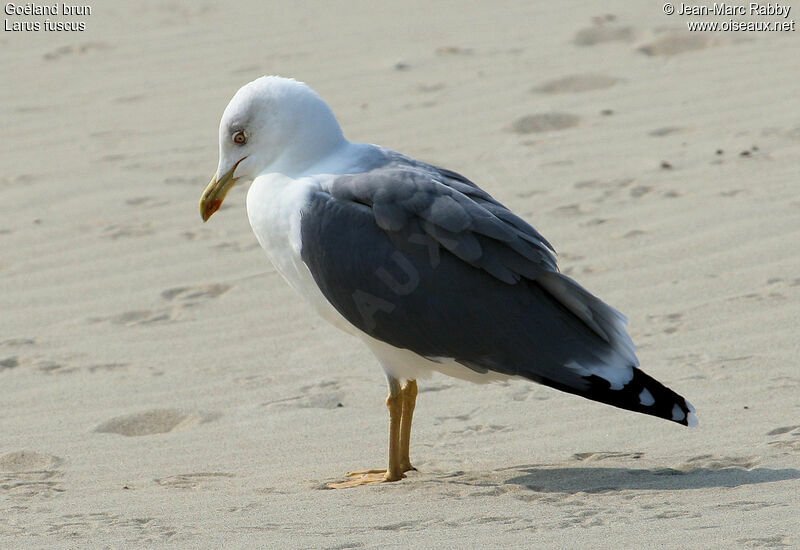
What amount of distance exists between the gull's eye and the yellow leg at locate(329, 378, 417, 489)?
3.52ft

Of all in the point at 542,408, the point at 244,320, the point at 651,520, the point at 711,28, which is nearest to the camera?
the point at 651,520

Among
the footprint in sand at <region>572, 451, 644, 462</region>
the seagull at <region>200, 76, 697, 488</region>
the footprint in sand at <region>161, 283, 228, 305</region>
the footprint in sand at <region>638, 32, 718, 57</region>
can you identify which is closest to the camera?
the seagull at <region>200, 76, 697, 488</region>

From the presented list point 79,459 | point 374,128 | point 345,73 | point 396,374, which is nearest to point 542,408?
point 396,374

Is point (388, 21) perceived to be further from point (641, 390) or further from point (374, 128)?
point (641, 390)

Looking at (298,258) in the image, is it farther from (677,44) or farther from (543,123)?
(677,44)

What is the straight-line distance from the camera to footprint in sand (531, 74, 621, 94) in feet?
29.3

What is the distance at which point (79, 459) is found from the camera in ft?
16.7

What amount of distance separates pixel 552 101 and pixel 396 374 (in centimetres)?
424

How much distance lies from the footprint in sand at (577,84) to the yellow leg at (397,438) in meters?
4.37

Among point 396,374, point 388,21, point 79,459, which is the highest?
point 388,21

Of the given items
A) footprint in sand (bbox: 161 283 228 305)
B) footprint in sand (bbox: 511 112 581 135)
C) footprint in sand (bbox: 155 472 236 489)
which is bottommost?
footprint in sand (bbox: 155 472 236 489)

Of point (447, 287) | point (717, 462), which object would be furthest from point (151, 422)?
point (717, 462)

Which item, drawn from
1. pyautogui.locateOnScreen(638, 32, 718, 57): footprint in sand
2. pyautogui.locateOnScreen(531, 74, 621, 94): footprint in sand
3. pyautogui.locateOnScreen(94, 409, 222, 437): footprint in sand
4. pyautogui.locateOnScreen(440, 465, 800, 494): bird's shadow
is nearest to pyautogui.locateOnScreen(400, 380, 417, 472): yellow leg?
pyautogui.locateOnScreen(440, 465, 800, 494): bird's shadow

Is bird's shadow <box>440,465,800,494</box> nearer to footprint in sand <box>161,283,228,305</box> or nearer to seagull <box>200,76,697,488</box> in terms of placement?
seagull <box>200,76,697,488</box>
